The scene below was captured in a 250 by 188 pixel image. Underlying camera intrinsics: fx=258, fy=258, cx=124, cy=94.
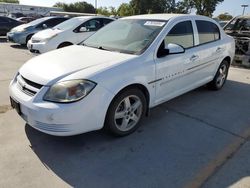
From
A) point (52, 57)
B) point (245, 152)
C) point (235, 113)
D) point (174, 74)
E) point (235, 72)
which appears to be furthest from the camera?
point (235, 72)

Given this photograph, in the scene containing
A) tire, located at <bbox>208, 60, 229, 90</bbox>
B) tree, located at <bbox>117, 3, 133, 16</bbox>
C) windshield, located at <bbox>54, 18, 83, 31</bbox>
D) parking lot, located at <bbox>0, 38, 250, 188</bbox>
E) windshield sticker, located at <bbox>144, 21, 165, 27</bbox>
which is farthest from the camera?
tree, located at <bbox>117, 3, 133, 16</bbox>

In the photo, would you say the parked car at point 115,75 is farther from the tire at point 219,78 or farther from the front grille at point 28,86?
the tire at point 219,78

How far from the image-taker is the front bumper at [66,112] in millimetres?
2814

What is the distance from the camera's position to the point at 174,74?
4035 millimetres

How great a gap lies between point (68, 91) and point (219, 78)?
3.90 m

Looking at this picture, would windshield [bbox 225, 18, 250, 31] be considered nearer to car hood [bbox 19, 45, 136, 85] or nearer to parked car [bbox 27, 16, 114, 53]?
parked car [bbox 27, 16, 114, 53]

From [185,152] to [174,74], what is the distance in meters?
1.32

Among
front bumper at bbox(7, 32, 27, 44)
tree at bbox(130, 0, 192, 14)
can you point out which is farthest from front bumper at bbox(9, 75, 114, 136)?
tree at bbox(130, 0, 192, 14)

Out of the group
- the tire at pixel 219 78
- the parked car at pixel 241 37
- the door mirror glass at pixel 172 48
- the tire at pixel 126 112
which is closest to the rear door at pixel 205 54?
the tire at pixel 219 78

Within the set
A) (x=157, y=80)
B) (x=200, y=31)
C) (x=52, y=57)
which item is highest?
(x=200, y=31)

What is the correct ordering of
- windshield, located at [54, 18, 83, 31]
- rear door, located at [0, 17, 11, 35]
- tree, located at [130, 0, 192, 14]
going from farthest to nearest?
tree, located at [130, 0, 192, 14]
rear door, located at [0, 17, 11, 35]
windshield, located at [54, 18, 83, 31]

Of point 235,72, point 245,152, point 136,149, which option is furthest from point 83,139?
point 235,72

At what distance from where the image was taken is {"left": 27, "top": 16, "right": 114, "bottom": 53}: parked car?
8.57m

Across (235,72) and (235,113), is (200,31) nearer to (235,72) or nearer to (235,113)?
(235,113)
